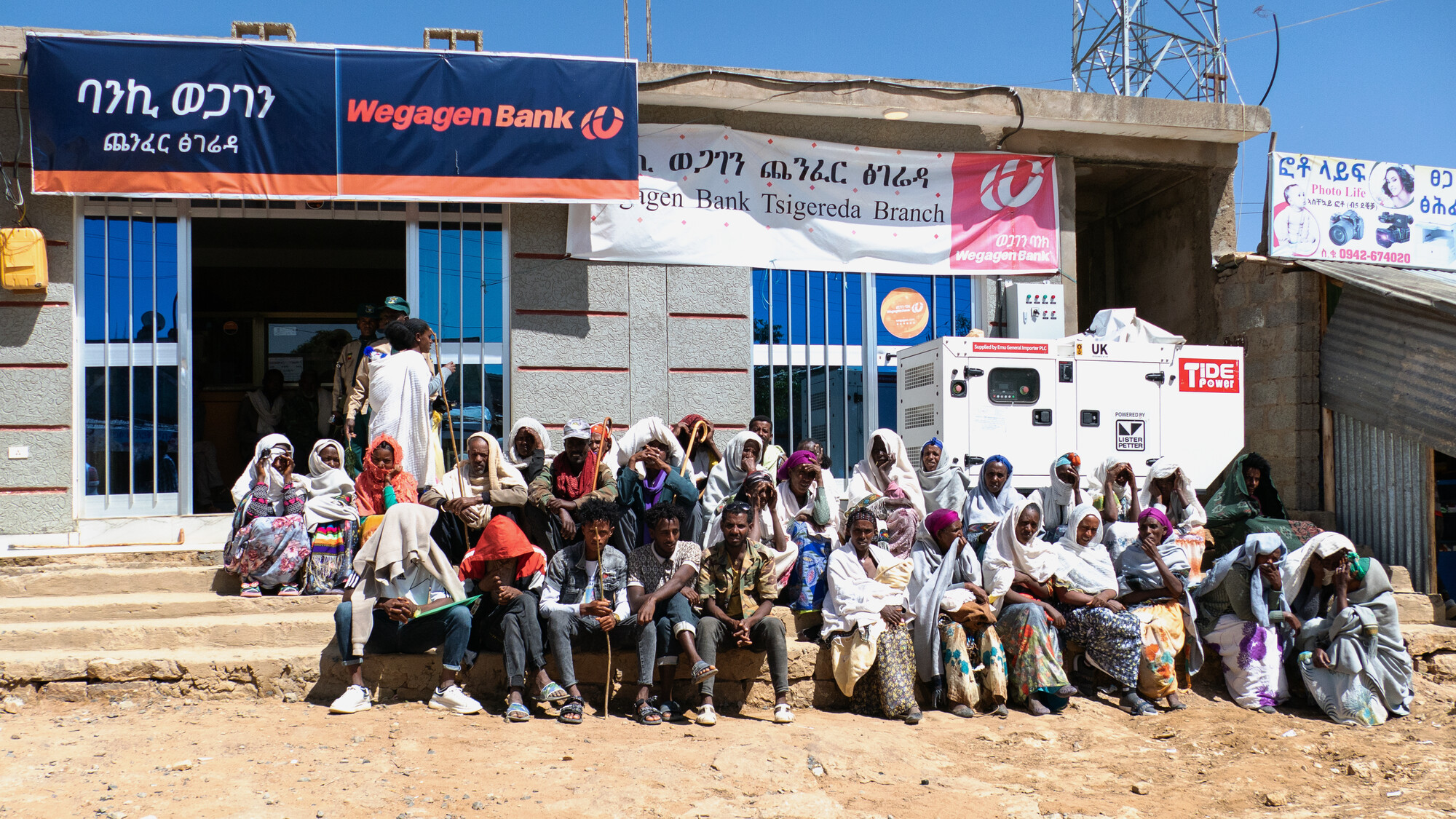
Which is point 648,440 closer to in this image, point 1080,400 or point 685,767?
point 685,767

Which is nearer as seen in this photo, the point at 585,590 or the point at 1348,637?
the point at 585,590

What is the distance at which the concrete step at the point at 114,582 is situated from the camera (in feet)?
20.9

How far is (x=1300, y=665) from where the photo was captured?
21.5ft

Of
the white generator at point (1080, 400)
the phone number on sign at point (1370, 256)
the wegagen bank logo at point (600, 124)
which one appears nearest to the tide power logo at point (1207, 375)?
the white generator at point (1080, 400)

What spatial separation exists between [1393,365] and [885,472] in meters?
4.28

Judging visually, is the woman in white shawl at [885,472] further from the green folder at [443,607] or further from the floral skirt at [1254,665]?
the green folder at [443,607]

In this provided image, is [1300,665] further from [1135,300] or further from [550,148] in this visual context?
[550,148]

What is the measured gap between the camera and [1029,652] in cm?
605

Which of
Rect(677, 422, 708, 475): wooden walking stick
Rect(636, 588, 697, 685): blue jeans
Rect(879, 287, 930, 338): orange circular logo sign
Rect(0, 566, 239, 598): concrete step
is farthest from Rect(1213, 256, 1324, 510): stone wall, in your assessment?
Rect(0, 566, 239, 598): concrete step

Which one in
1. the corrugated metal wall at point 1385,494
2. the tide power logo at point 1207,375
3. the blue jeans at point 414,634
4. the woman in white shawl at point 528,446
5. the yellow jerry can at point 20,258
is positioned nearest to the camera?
the blue jeans at point 414,634

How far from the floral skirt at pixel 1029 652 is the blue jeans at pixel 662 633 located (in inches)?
71.2

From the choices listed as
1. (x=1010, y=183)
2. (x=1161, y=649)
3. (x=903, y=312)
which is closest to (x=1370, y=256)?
(x=1010, y=183)

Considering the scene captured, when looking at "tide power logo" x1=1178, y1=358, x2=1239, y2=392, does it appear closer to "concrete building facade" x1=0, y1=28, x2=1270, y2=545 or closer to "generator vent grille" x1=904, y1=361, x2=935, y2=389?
"concrete building facade" x1=0, y1=28, x2=1270, y2=545

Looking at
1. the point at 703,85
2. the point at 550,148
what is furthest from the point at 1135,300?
the point at 550,148
